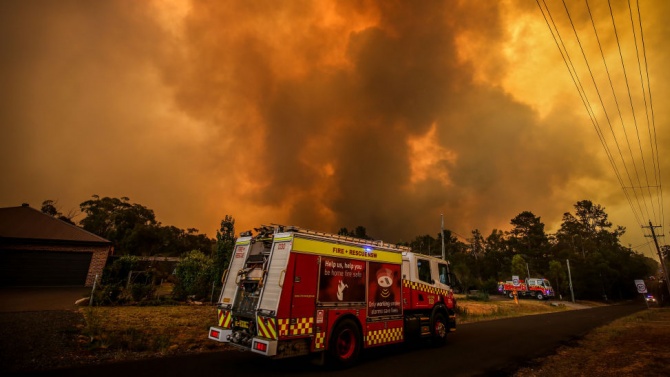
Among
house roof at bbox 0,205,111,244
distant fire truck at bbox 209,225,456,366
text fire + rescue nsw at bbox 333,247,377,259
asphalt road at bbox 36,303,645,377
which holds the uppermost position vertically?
house roof at bbox 0,205,111,244

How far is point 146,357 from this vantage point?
7.91m

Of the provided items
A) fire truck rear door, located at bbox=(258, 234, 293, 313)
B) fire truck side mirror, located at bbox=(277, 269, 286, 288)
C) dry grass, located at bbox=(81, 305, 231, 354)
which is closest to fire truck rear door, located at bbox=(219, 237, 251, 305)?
fire truck rear door, located at bbox=(258, 234, 293, 313)

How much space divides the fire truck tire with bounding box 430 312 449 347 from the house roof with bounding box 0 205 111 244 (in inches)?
1040

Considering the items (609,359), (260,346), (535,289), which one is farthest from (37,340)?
(535,289)

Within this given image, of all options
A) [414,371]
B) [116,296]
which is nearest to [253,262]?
[414,371]

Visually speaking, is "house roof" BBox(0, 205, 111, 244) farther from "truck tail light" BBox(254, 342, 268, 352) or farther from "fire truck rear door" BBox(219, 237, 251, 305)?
"truck tail light" BBox(254, 342, 268, 352)

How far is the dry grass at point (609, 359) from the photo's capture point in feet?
25.7

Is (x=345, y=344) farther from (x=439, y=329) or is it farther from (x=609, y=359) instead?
(x=609, y=359)

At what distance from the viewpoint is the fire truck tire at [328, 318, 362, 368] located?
301 inches

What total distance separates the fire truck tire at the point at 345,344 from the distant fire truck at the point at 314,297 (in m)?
0.02

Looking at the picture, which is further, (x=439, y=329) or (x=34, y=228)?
(x=34, y=228)

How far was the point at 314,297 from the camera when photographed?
7.58 metres

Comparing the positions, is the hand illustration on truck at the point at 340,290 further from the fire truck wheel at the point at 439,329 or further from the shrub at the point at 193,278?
the shrub at the point at 193,278

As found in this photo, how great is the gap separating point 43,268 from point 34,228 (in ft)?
12.2
